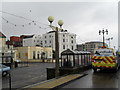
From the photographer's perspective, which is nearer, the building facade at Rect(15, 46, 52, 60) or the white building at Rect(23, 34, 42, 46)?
the building facade at Rect(15, 46, 52, 60)

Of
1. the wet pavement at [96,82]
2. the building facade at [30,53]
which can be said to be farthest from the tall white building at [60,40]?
the wet pavement at [96,82]

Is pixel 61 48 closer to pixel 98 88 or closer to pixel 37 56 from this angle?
pixel 37 56

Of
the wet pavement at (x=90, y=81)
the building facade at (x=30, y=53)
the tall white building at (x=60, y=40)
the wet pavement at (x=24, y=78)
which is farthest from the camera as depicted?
the tall white building at (x=60, y=40)

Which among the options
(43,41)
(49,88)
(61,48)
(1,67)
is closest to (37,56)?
(61,48)

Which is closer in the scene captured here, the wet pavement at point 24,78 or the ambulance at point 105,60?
the wet pavement at point 24,78

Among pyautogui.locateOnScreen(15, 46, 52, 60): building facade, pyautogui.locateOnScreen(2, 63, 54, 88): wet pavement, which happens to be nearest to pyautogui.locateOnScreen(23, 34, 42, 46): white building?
pyautogui.locateOnScreen(15, 46, 52, 60): building facade

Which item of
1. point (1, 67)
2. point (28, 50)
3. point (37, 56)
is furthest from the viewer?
point (37, 56)

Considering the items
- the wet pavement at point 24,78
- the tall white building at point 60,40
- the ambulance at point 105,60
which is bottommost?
the wet pavement at point 24,78

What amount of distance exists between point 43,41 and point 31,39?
9.20m

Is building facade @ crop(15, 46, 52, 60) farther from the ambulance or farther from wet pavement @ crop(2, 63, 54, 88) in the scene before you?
the ambulance

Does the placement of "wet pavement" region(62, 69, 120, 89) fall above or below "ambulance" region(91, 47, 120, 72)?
below

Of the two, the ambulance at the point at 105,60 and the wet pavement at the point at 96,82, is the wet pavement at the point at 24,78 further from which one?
the ambulance at the point at 105,60

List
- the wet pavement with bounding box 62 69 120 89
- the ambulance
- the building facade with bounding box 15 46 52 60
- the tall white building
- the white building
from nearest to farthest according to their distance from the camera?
the wet pavement with bounding box 62 69 120 89 < the ambulance < the building facade with bounding box 15 46 52 60 < the tall white building < the white building

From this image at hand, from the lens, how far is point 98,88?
31.3ft
